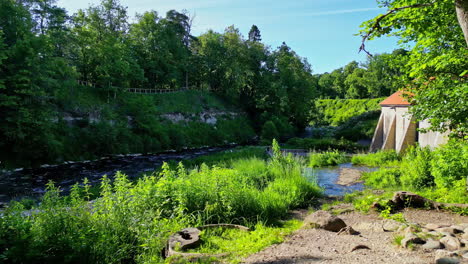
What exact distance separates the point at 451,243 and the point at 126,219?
589 cm

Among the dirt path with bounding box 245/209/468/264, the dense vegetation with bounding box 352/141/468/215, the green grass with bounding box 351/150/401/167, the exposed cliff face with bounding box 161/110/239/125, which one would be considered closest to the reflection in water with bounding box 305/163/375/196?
the green grass with bounding box 351/150/401/167

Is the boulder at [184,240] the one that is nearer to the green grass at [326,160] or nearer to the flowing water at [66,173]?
the flowing water at [66,173]

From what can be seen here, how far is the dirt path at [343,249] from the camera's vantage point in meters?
4.74

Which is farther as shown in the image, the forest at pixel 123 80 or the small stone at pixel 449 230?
Result: the forest at pixel 123 80

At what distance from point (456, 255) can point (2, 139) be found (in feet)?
85.4

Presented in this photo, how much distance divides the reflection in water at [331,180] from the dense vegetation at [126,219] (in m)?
4.35

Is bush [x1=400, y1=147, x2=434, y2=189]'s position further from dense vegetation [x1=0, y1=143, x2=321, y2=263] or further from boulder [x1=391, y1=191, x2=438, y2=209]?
dense vegetation [x1=0, y1=143, x2=321, y2=263]

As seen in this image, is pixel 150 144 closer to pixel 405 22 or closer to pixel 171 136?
pixel 171 136

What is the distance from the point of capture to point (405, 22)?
608 centimetres

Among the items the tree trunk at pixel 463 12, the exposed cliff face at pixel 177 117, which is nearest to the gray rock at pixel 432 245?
the tree trunk at pixel 463 12

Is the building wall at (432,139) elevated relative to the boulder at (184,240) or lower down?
elevated

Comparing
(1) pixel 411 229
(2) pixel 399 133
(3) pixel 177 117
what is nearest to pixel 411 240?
(1) pixel 411 229

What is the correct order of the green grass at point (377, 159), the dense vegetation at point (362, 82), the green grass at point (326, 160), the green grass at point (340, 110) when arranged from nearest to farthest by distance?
the green grass at point (377, 159), the green grass at point (326, 160), the green grass at point (340, 110), the dense vegetation at point (362, 82)

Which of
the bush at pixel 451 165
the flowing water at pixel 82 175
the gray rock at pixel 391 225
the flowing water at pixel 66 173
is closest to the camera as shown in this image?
the gray rock at pixel 391 225
